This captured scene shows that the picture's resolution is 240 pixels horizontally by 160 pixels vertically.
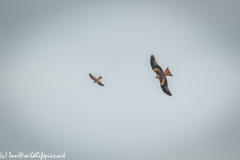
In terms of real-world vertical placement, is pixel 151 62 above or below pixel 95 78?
below

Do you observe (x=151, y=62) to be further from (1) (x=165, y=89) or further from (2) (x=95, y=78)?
(2) (x=95, y=78)

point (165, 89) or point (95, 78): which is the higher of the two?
point (95, 78)

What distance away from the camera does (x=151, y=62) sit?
19.1 m

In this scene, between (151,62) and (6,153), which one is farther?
(6,153)

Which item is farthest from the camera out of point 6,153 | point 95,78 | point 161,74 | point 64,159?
point 64,159

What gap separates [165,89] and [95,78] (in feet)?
48.1

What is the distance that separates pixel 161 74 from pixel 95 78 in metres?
15.3

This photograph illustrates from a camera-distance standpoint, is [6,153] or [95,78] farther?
[6,153]

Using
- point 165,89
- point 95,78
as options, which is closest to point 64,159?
point 95,78

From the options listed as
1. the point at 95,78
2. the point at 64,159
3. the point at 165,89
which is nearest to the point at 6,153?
the point at 64,159

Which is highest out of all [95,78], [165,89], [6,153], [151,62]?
[6,153]

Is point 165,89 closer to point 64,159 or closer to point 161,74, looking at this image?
point 161,74

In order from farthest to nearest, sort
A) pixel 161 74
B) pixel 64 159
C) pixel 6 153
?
1. pixel 64 159
2. pixel 6 153
3. pixel 161 74

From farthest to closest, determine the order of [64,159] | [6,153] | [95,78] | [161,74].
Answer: [64,159]
[6,153]
[95,78]
[161,74]
